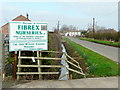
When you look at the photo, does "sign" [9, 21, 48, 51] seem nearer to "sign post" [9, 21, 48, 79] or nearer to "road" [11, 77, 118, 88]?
"sign post" [9, 21, 48, 79]

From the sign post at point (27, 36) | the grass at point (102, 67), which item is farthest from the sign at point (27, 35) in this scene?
the grass at point (102, 67)

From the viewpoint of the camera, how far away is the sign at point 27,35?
221 inches

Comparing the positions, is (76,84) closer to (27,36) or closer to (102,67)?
(27,36)

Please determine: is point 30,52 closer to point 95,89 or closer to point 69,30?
point 95,89

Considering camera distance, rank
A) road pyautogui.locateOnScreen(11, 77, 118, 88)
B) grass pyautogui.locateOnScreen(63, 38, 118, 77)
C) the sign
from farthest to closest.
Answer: grass pyautogui.locateOnScreen(63, 38, 118, 77), the sign, road pyautogui.locateOnScreen(11, 77, 118, 88)

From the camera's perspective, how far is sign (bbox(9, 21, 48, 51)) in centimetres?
562

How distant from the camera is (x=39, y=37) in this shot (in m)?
5.83

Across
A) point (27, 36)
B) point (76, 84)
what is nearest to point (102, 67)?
point (76, 84)

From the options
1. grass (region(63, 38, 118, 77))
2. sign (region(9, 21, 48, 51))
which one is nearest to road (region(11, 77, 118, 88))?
grass (region(63, 38, 118, 77))

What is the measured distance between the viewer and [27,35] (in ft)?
18.7

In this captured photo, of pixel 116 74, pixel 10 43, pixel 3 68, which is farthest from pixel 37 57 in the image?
pixel 116 74

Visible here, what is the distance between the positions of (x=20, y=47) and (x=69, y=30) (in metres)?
118

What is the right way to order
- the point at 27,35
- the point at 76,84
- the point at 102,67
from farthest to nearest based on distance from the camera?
the point at 102,67 < the point at 27,35 < the point at 76,84

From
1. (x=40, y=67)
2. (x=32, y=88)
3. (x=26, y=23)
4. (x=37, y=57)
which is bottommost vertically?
(x=32, y=88)
